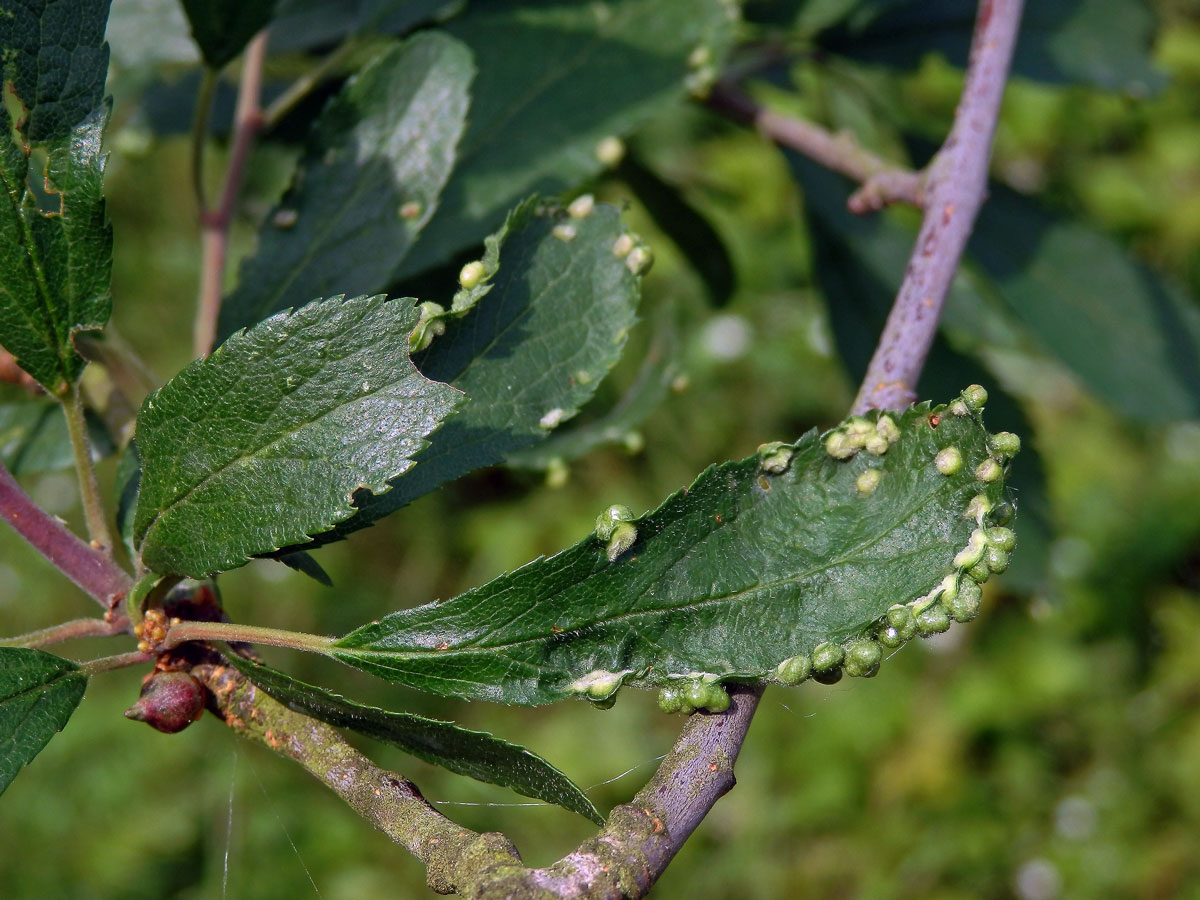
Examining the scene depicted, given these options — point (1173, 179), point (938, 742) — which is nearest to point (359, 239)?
point (938, 742)

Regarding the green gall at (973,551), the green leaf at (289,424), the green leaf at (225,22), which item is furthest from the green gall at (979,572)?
the green leaf at (225,22)

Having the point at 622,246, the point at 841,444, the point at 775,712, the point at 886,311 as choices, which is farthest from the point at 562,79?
the point at 775,712

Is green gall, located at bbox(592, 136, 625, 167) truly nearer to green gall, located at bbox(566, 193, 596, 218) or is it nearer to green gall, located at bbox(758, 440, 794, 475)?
green gall, located at bbox(566, 193, 596, 218)

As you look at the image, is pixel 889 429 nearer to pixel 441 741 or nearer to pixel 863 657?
pixel 863 657

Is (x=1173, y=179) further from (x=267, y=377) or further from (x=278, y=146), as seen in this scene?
(x=267, y=377)

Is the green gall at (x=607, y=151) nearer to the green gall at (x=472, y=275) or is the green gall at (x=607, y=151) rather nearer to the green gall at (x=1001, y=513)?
the green gall at (x=472, y=275)

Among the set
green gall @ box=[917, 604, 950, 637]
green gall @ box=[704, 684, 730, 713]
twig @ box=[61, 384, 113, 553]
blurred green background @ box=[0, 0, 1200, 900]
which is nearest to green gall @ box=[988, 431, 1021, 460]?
green gall @ box=[917, 604, 950, 637]
